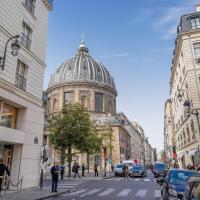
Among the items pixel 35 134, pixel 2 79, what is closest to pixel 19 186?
pixel 35 134

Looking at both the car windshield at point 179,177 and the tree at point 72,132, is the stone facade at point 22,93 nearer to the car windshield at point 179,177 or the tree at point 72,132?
the car windshield at point 179,177

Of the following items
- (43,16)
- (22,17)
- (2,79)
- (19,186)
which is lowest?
(19,186)

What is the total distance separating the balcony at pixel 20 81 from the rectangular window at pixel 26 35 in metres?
2.26

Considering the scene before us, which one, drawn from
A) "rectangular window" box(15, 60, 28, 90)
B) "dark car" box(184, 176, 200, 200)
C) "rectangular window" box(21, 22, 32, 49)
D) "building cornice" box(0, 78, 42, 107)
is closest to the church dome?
"rectangular window" box(21, 22, 32, 49)

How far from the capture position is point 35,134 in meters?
17.0

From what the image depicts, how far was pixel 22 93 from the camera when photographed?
612 inches

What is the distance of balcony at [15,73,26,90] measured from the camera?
15.4 m

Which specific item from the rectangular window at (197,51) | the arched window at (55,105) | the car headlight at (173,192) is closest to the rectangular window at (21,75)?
the car headlight at (173,192)

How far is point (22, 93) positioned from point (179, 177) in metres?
10.7

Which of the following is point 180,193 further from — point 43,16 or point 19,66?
point 43,16

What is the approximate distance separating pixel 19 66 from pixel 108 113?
178ft

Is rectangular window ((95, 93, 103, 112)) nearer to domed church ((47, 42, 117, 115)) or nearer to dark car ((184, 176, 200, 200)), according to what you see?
domed church ((47, 42, 117, 115))

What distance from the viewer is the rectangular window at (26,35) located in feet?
54.1

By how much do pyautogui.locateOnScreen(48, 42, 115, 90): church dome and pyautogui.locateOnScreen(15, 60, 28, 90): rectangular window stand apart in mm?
52770
